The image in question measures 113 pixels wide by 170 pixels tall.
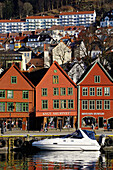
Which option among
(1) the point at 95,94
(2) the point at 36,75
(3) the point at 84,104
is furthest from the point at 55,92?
(1) the point at 95,94

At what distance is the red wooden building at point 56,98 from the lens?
74.9 meters

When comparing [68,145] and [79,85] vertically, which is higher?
[79,85]

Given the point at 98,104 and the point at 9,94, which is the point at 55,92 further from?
the point at 9,94

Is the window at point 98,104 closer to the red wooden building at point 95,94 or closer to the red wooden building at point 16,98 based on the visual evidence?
the red wooden building at point 95,94

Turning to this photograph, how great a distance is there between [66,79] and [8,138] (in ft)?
69.3

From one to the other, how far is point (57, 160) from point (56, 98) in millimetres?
25513

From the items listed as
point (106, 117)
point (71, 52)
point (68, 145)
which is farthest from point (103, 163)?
point (71, 52)

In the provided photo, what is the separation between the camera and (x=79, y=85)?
76.2 meters

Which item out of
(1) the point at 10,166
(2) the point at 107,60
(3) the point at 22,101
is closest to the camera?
(1) the point at 10,166

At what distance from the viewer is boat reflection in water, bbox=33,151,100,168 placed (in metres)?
49.2

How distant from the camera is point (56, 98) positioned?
75.5m

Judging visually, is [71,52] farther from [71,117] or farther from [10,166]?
[10,166]

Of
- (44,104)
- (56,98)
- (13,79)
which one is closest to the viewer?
(13,79)

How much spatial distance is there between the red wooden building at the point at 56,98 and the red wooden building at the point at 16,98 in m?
1.32
